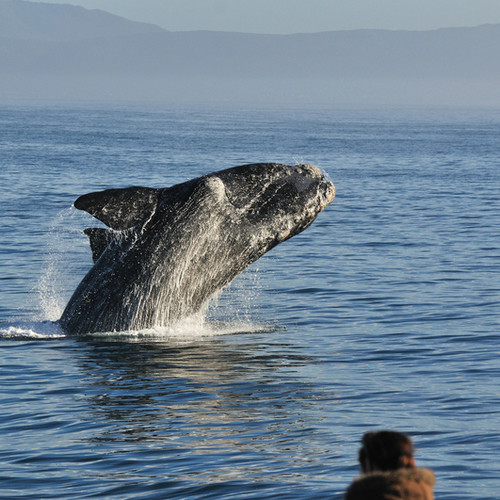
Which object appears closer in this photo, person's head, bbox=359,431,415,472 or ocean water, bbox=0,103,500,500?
person's head, bbox=359,431,415,472

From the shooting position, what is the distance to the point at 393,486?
416cm

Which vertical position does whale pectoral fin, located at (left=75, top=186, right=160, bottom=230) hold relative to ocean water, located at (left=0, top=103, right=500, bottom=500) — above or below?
above

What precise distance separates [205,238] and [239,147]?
45.8 metres

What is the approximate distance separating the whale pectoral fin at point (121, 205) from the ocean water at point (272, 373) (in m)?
1.70

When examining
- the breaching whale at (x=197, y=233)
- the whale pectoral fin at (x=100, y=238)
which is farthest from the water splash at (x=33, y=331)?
the whale pectoral fin at (x=100, y=238)

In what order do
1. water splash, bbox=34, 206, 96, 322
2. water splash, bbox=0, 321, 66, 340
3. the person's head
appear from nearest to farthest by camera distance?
1. the person's head
2. water splash, bbox=0, 321, 66, 340
3. water splash, bbox=34, 206, 96, 322

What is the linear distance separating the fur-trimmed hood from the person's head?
75 mm

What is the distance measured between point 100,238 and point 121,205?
1.24 metres

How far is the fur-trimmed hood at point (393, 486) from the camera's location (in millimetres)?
4137

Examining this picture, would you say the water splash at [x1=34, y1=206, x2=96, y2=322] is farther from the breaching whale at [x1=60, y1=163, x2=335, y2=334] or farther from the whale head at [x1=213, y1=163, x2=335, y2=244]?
the whale head at [x1=213, y1=163, x2=335, y2=244]

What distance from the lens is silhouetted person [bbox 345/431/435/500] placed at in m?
4.14

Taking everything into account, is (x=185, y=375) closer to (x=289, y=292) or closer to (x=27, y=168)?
(x=289, y=292)

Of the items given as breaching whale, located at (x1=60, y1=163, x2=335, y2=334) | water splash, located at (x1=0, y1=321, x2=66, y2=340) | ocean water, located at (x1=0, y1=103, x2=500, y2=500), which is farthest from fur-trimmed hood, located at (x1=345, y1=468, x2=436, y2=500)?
water splash, located at (x1=0, y1=321, x2=66, y2=340)

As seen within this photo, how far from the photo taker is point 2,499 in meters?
8.29
